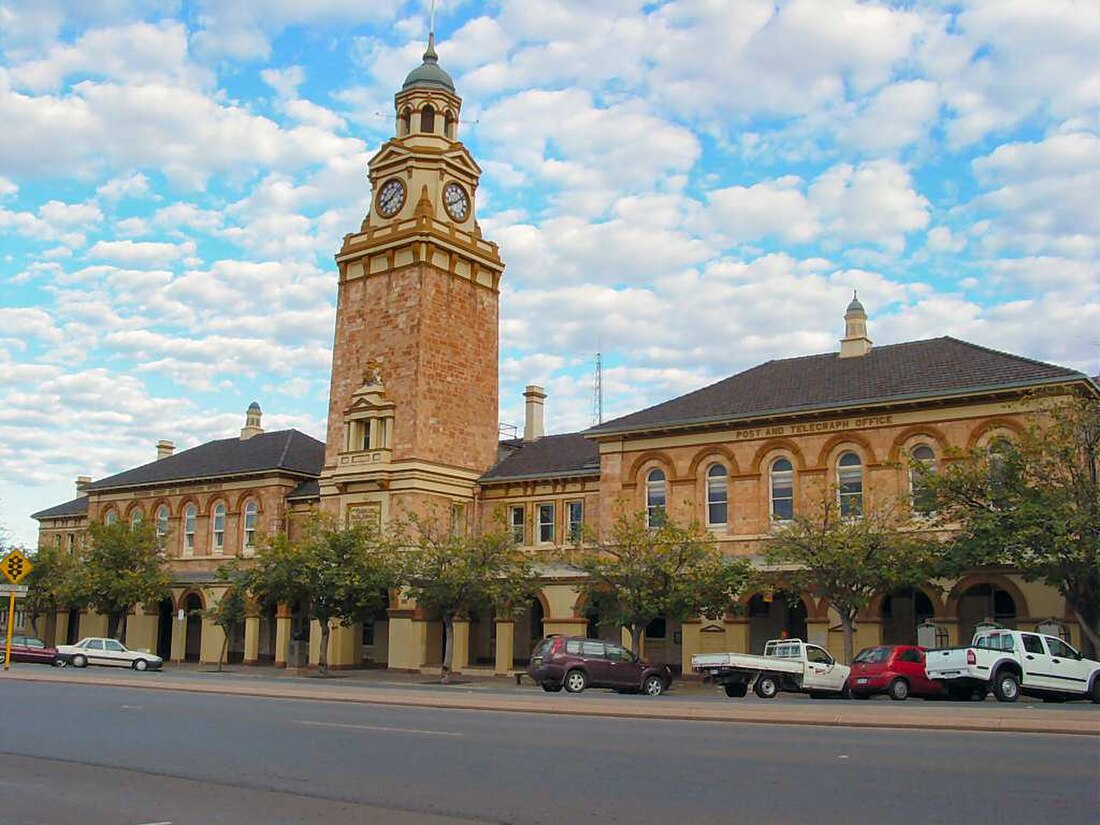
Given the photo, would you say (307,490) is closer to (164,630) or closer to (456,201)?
(164,630)

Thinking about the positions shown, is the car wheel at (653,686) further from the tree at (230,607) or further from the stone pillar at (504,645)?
the tree at (230,607)

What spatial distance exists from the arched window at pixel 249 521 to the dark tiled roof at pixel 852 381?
20334 mm

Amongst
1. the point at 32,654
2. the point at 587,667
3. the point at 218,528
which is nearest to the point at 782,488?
the point at 587,667

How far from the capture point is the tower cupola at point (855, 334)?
1667 inches

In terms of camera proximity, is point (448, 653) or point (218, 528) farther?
point (218, 528)

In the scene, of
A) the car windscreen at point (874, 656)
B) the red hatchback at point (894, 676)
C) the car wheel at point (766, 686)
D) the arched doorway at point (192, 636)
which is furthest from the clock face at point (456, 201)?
the red hatchback at point (894, 676)

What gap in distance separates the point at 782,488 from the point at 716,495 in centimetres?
261

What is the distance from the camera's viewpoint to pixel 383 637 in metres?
52.1

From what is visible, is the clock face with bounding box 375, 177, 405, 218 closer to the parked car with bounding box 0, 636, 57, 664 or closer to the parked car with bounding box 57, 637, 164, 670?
the parked car with bounding box 57, 637, 164, 670

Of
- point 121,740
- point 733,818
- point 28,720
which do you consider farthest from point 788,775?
point 28,720

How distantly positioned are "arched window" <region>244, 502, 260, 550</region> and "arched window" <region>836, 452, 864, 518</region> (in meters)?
29.5

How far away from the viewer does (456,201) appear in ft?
178

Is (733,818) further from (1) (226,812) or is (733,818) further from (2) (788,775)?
(1) (226,812)

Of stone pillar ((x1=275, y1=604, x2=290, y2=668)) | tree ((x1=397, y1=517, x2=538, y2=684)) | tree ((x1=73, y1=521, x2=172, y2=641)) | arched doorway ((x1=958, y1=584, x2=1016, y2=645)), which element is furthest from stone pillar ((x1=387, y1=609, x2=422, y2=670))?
arched doorway ((x1=958, y1=584, x2=1016, y2=645))
